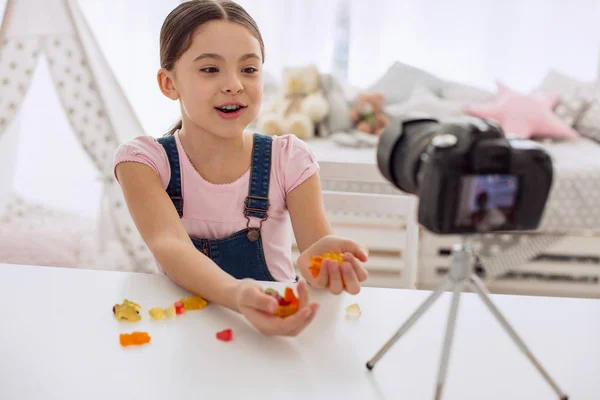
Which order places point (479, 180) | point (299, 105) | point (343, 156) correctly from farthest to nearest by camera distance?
point (299, 105), point (343, 156), point (479, 180)

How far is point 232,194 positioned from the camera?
1.15 m

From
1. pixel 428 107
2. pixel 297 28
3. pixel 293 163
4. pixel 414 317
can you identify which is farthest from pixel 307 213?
pixel 297 28

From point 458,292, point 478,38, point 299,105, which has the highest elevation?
point 458,292

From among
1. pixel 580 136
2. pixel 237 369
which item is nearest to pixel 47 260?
pixel 237 369

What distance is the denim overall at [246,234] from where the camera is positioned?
3.70 ft

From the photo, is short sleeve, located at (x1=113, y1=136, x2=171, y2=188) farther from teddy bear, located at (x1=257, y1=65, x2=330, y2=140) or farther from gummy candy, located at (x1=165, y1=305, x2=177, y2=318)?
teddy bear, located at (x1=257, y1=65, x2=330, y2=140)

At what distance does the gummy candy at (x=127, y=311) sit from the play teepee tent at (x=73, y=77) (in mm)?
1785

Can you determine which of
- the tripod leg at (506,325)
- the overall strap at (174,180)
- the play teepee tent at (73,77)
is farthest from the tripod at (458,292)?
the play teepee tent at (73,77)

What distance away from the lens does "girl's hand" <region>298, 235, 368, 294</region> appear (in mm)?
846

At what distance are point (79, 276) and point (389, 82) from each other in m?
2.79

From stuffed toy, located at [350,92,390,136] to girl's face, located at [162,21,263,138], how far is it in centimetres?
Result: 218

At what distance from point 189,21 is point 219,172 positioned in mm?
268

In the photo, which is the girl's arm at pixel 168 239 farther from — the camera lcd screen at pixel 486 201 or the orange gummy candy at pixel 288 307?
the camera lcd screen at pixel 486 201

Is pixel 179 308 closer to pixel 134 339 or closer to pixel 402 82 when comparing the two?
pixel 134 339
